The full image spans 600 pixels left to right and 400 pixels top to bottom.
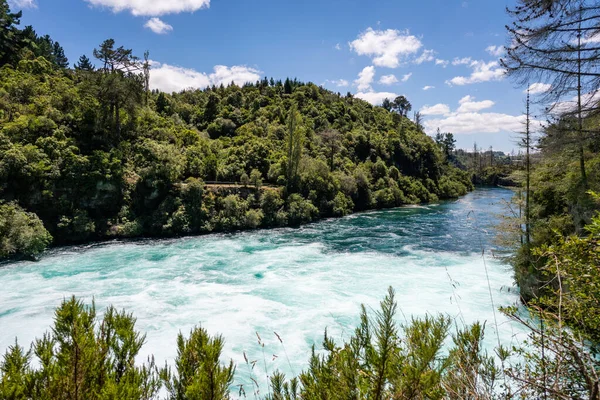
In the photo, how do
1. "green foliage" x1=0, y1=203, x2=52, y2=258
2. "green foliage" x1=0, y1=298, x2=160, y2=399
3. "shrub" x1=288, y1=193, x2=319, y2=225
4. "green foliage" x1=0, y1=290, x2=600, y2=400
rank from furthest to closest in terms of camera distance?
"shrub" x1=288, y1=193, x2=319, y2=225
"green foliage" x1=0, y1=203, x2=52, y2=258
"green foliage" x1=0, y1=298, x2=160, y2=399
"green foliage" x1=0, y1=290, x2=600, y2=400

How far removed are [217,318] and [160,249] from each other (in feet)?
43.2

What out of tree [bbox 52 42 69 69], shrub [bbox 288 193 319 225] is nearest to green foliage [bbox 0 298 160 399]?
shrub [bbox 288 193 319 225]

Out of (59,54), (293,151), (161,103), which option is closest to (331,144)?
(293,151)

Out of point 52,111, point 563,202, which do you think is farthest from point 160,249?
point 563,202

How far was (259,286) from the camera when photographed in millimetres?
16109

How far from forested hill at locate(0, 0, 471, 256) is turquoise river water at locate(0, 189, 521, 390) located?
10.8ft

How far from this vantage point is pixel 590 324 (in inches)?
142

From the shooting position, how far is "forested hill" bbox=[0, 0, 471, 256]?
23.6 meters

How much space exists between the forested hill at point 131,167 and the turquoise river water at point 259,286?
3290 millimetres

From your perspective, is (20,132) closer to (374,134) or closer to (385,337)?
(385,337)

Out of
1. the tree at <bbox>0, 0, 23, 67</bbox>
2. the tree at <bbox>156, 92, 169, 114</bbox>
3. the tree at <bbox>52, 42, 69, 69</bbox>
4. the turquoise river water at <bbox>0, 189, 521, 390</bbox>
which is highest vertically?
the tree at <bbox>52, 42, 69, 69</bbox>

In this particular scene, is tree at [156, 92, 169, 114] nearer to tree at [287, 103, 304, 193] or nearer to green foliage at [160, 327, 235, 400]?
tree at [287, 103, 304, 193]

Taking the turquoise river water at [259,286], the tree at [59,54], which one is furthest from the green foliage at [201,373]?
the tree at [59,54]

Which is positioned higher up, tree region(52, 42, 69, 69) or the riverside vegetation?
tree region(52, 42, 69, 69)
